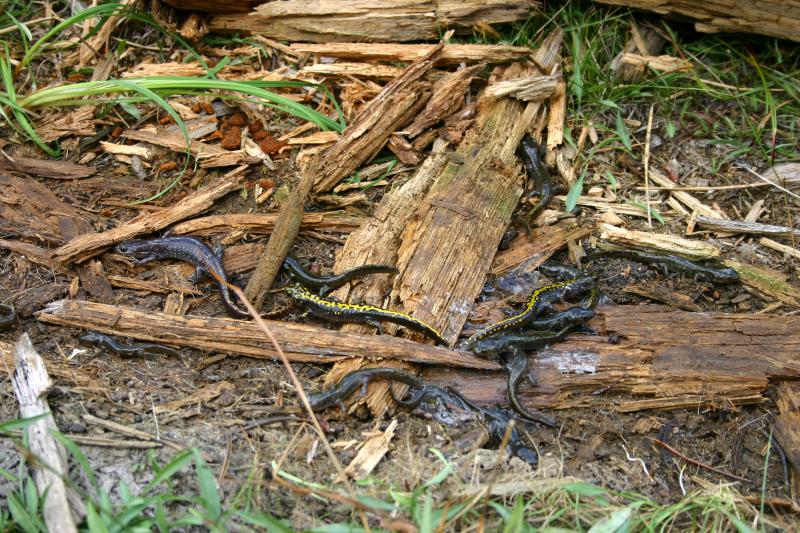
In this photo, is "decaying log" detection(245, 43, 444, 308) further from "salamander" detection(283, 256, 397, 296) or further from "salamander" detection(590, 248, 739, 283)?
"salamander" detection(590, 248, 739, 283)

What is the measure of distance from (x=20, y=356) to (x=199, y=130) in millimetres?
2965

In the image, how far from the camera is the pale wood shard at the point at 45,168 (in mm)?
6574

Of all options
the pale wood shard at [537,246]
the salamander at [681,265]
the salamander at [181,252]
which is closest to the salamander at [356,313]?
the salamander at [181,252]

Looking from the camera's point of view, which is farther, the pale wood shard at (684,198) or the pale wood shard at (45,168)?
the pale wood shard at (684,198)

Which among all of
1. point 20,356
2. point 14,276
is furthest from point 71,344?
point 14,276

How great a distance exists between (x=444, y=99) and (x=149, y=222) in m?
3.19

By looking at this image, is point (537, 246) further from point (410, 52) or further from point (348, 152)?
point (410, 52)

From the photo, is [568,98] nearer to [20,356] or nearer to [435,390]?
[435,390]

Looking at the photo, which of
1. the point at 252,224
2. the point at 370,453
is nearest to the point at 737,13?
the point at 252,224

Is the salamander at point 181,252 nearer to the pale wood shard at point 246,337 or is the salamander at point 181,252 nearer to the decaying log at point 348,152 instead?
the decaying log at point 348,152

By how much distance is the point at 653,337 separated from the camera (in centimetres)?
566

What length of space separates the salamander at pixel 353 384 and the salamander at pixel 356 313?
45 centimetres

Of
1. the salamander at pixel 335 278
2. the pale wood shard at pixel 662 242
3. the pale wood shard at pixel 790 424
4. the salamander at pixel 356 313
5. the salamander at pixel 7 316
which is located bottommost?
the pale wood shard at pixel 790 424

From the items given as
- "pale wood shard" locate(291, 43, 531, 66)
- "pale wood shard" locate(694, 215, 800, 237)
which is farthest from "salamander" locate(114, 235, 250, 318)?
"pale wood shard" locate(694, 215, 800, 237)
